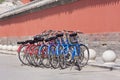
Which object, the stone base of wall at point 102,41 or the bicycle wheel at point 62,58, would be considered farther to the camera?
the stone base of wall at point 102,41

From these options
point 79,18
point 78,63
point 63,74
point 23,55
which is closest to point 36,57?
point 23,55

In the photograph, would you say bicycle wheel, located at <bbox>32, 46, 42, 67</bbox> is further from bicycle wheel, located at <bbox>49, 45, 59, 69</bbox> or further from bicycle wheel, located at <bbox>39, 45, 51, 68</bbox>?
bicycle wheel, located at <bbox>49, 45, 59, 69</bbox>

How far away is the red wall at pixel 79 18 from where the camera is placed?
1850cm

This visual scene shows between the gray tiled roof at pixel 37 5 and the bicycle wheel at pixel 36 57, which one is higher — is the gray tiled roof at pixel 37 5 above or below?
above

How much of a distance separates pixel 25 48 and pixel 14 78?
415 centimetres

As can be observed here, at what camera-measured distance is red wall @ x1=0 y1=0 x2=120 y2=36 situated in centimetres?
1850

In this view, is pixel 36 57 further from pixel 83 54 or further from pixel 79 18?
pixel 79 18

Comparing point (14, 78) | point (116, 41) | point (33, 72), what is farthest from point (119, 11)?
point (14, 78)

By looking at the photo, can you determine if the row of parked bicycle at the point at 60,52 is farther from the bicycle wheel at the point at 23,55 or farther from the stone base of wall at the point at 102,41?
the stone base of wall at the point at 102,41

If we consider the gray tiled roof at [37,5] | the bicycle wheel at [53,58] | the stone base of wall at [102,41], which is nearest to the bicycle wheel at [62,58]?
the bicycle wheel at [53,58]

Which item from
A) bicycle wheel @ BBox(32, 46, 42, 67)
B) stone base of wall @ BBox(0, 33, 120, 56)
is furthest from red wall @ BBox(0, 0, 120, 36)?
bicycle wheel @ BBox(32, 46, 42, 67)

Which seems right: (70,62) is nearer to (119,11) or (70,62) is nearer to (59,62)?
(59,62)

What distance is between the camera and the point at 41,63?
15.3m

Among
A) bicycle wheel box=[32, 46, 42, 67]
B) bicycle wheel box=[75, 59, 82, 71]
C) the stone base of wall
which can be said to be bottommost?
bicycle wheel box=[75, 59, 82, 71]
